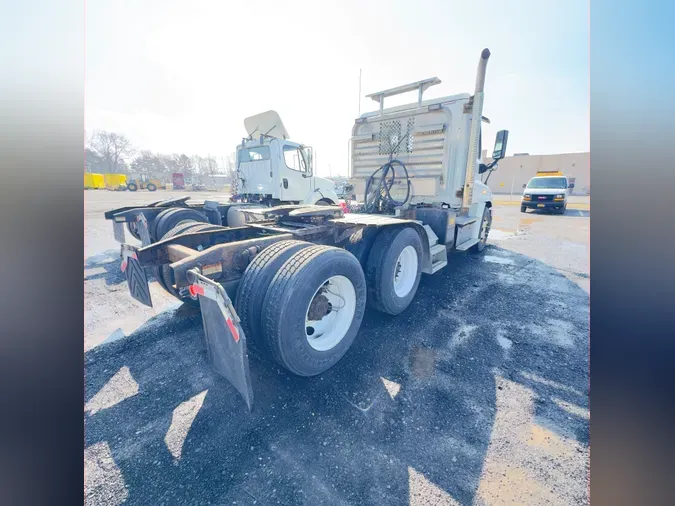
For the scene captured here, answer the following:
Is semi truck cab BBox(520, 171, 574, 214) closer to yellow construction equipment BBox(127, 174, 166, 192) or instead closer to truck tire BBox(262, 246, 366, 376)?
truck tire BBox(262, 246, 366, 376)

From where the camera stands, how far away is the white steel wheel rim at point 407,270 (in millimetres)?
4332

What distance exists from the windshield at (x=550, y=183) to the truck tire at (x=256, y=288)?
64.6 feet

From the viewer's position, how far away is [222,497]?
168 centimetres

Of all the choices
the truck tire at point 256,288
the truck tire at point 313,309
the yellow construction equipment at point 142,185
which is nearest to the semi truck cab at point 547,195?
the truck tire at point 313,309

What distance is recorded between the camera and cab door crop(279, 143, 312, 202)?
8555 mm

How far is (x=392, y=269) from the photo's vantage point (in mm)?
3809

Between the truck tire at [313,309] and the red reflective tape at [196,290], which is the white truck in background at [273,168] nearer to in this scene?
the truck tire at [313,309]

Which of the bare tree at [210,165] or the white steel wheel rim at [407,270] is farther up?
the bare tree at [210,165]

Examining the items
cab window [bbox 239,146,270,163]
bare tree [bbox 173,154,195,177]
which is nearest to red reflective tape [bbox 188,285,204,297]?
cab window [bbox 239,146,270,163]

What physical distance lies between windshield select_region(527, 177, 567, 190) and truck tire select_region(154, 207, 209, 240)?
62.7 ft

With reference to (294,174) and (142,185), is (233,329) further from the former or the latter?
(142,185)
